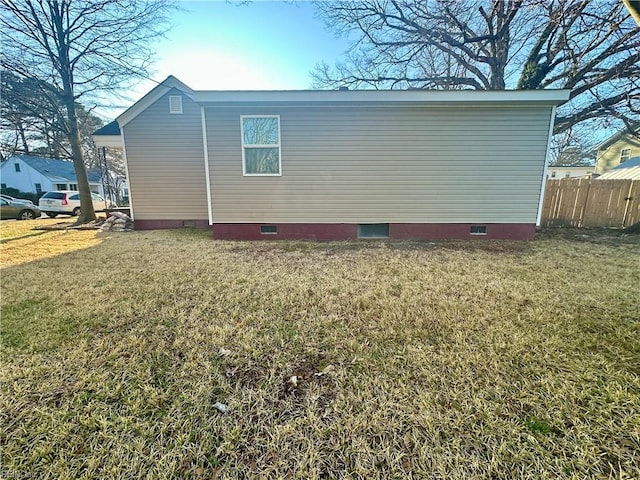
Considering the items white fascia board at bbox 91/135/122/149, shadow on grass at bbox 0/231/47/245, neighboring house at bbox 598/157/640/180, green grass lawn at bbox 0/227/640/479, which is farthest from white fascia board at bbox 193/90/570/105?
neighboring house at bbox 598/157/640/180

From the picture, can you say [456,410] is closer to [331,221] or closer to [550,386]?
[550,386]

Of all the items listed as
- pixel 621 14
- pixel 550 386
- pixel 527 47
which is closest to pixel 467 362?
pixel 550 386

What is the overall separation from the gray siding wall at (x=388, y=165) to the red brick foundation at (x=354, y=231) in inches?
5.9

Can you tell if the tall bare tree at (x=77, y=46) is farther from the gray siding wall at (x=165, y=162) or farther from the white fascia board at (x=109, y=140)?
the gray siding wall at (x=165, y=162)

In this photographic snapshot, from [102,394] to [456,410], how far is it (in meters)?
2.31

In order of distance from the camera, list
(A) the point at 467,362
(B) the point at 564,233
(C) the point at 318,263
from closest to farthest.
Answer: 1. (A) the point at 467,362
2. (C) the point at 318,263
3. (B) the point at 564,233

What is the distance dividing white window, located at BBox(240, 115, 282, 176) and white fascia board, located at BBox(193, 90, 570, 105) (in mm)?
448

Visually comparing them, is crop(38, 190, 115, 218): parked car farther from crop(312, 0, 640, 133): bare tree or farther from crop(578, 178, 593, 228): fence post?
crop(578, 178, 593, 228): fence post

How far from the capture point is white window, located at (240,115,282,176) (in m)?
6.17

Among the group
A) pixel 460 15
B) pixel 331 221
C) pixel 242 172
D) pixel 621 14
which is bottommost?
pixel 331 221

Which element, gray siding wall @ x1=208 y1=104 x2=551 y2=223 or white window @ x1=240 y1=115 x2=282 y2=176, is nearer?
gray siding wall @ x1=208 y1=104 x2=551 y2=223

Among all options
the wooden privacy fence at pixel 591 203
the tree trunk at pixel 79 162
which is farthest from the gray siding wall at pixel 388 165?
the tree trunk at pixel 79 162

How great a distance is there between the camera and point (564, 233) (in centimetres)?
765

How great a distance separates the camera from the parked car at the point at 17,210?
38.8ft
